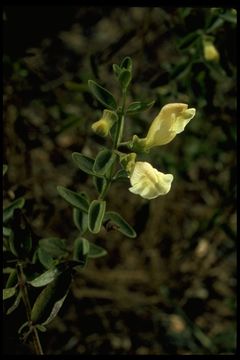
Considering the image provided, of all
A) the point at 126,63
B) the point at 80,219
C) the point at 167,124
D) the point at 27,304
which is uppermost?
the point at 126,63

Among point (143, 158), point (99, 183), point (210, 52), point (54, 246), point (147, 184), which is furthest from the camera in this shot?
point (143, 158)

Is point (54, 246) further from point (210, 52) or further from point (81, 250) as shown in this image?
point (210, 52)

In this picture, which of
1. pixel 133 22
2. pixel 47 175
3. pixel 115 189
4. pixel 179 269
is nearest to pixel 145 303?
pixel 179 269

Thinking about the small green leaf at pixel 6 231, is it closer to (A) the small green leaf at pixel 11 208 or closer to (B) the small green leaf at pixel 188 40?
(A) the small green leaf at pixel 11 208

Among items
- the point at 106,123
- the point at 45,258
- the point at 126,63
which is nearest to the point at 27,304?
the point at 45,258

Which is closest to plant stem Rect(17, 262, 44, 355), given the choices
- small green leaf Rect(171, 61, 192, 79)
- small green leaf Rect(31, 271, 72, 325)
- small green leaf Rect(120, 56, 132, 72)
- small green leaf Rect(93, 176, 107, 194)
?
small green leaf Rect(31, 271, 72, 325)

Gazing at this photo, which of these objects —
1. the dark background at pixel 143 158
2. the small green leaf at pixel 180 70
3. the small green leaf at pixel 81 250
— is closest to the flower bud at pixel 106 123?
the small green leaf at pixel 81 250
